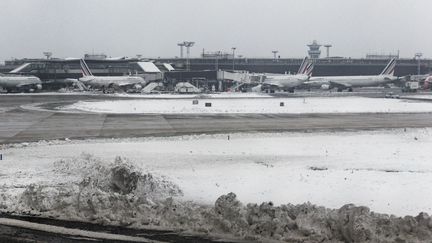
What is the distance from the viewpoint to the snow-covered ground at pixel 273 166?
9797mm

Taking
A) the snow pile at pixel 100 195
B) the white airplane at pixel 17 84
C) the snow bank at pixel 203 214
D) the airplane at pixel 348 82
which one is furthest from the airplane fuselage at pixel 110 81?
the snow bank at pixel 203 214

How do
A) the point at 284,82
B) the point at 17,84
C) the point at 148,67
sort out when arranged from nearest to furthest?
the point at 17,84 → the point at 284,82 → the point at 148,67

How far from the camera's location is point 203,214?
8.43 metres

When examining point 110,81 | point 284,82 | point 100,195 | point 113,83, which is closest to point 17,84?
point 110,81

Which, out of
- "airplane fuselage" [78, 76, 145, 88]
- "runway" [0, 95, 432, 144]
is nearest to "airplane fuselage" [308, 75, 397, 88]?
"airplane fuselage" [78, 76, 145, 88]

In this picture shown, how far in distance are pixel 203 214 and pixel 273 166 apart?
538cm

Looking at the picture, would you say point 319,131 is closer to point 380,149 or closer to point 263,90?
point 380,149

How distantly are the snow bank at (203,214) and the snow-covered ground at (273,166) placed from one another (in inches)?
31.7

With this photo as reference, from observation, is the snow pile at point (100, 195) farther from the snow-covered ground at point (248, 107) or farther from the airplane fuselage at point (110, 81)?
the airplane fuselage at point (110, 81)

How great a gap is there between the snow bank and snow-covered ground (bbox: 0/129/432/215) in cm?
80

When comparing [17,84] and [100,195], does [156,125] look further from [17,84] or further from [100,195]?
[17,84]

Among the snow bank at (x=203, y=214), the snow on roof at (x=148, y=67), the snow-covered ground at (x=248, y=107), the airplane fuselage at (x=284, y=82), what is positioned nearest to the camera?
the snow bank at (x=203, y=214)

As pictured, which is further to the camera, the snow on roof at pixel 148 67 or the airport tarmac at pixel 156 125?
the snow on roof at pixel 148 67

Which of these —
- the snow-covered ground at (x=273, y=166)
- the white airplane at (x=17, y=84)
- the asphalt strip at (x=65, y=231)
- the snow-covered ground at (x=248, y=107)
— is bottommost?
the asphalt strip at (x=65, y=231)
